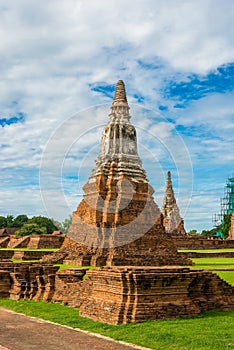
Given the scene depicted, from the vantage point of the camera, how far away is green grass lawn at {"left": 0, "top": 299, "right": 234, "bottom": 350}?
7.22 m

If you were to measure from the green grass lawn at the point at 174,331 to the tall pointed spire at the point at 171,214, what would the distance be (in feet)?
138

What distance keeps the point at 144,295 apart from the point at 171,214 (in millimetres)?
44026

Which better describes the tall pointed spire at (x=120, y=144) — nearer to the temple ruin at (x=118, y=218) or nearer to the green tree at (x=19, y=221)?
the temple ruin at (x=118, y=218)

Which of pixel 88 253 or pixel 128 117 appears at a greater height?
pixel 128 117

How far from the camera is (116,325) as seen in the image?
8.70 m

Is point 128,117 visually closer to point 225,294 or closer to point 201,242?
point 201,242

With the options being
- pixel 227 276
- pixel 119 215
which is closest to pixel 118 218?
pixel 119 215

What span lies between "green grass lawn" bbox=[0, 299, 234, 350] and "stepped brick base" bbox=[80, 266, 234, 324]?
0.71 feet

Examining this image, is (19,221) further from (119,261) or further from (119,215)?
(119,261)

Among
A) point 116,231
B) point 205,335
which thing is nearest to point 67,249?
point 116,231

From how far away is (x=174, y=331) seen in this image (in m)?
7.92

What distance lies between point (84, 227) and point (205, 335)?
20.9 metres

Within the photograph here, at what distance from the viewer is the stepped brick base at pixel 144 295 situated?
887 centimetres

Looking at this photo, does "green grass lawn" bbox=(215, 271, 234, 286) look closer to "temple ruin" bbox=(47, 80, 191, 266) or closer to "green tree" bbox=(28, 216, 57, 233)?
"temple ruin" bbox=(47, 80, 191, 266)
